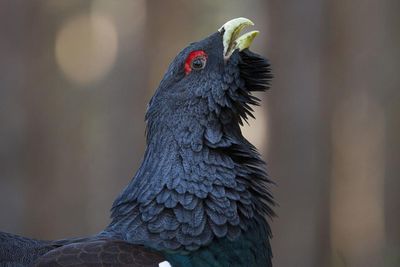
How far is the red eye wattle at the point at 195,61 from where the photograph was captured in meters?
4.40

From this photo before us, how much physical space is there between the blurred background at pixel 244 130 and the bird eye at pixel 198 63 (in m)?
1.90

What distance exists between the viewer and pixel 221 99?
14.1ft

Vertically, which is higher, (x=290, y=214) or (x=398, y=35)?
(x=398, y=35)

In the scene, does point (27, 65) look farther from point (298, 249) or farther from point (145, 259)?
point (145, 259)

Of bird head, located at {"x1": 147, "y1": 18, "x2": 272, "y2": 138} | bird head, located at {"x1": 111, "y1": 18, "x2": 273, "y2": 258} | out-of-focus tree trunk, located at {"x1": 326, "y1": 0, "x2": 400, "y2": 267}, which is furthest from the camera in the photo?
out-of-focus tree trunk, located at {"x1": 326, "y1": 0, "x2": 400, "y2": 267}

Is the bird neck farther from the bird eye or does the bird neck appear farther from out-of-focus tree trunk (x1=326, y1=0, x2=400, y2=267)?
out-of-focus tree trunk (x1=326, y1=0, x2=400, y2=267)

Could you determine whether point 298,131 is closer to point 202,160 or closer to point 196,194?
point 202,160

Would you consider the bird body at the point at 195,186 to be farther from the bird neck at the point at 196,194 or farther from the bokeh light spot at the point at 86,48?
the bokeh light spot at the point at 86,48

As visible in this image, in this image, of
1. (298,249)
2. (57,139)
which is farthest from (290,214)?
(57,139)

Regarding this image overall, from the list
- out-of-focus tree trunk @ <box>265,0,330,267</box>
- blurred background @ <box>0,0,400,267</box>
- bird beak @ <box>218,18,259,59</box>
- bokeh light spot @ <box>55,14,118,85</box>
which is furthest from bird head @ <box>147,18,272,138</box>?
bokeh light spot @ <box>55,14,118,85</box>

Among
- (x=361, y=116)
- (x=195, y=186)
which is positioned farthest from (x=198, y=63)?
(x=361, y=116)

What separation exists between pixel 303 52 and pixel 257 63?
402 centimetres

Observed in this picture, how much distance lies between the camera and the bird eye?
14.4ft

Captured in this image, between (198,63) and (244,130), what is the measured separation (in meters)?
4.46
